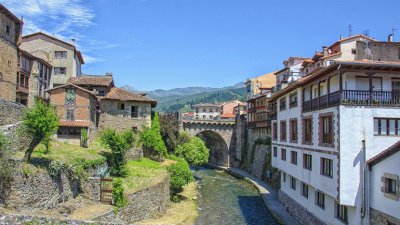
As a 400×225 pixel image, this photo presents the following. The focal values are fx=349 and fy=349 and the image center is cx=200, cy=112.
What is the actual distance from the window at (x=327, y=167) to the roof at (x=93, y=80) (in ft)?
110

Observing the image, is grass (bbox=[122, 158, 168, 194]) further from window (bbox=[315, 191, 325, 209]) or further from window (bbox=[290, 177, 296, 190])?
window (bbox=[315, 191, 325, 209])

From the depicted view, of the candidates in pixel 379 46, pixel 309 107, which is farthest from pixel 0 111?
pixel 379 46

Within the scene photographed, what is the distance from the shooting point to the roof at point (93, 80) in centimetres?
4969

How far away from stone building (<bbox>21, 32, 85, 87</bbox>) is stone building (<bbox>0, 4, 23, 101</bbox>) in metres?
15.2

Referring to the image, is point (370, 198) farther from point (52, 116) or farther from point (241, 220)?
point (52, 116)

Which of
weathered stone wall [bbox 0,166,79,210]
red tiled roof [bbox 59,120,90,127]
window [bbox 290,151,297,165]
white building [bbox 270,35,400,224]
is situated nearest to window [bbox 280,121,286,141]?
window [bbox 290,151,297,165]

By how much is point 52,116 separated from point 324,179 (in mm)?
20200

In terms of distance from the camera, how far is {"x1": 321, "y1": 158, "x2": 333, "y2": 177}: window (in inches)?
942

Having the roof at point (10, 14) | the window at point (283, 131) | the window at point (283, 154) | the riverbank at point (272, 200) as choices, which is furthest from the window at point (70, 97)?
the riverbank at point (272, 200)

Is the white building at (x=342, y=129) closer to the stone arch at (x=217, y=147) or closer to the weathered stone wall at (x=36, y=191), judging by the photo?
the weathered stone wall at (x=36, y=191)

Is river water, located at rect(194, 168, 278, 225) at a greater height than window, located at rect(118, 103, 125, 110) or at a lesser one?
lesser

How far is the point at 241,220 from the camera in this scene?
109 ft

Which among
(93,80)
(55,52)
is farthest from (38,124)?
(55,52)

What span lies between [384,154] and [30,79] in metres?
44.2
